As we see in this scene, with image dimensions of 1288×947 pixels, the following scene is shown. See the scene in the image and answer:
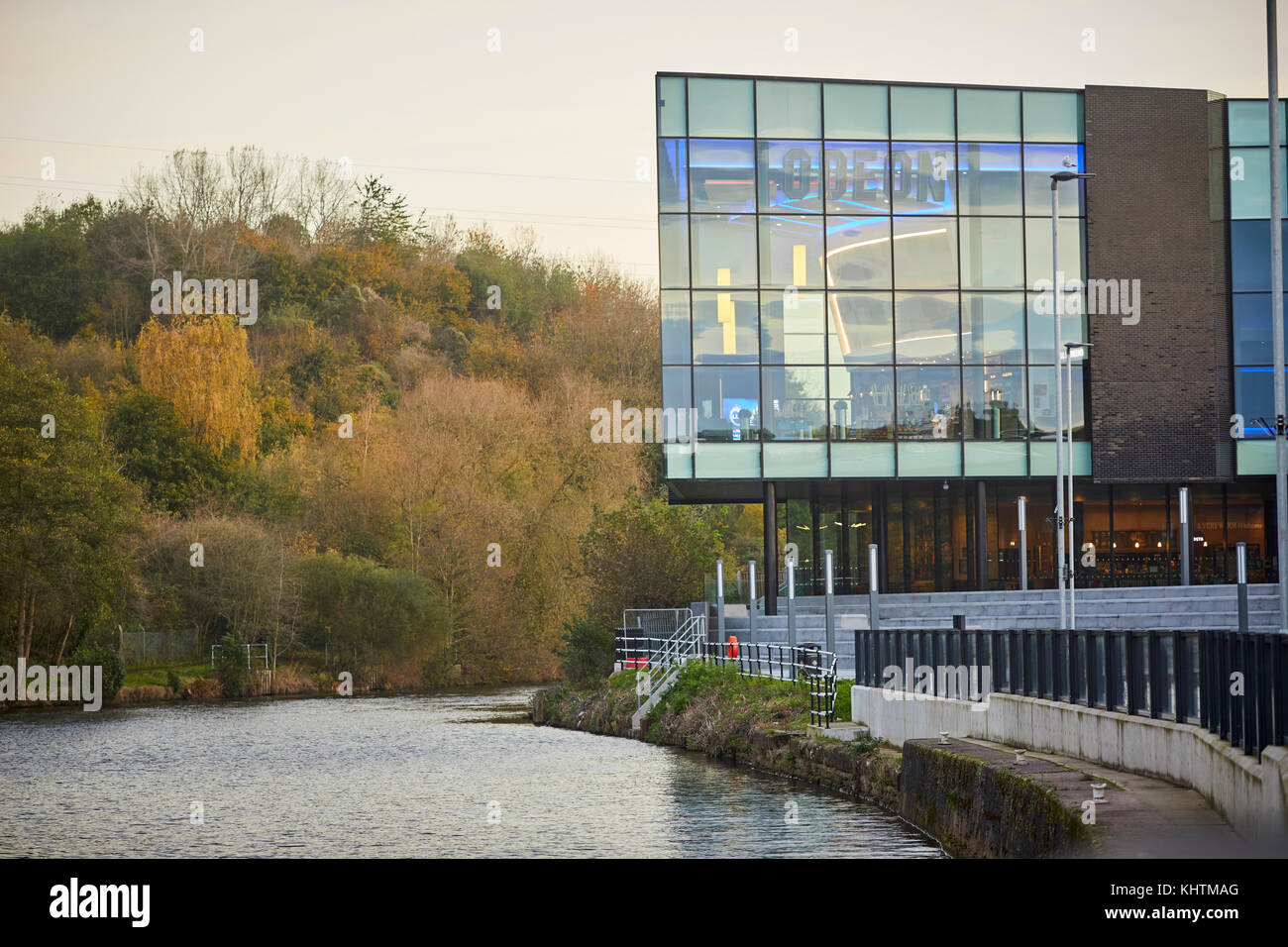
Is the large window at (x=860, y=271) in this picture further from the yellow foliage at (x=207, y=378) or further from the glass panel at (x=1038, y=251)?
the yellow foliage at (x=207, y=378)

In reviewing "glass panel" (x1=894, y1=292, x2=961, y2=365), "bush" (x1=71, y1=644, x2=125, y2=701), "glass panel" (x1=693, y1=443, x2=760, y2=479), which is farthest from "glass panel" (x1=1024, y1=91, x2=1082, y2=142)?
"bush" (x1=71, y1=644, x2=125, y2=701)

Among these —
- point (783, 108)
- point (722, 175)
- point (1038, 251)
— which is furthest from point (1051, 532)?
point (783, 108)

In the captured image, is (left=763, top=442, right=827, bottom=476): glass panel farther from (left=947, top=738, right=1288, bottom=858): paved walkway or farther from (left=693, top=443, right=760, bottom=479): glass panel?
(left=947, top=738, right=1288, bottom=858): paved walkway

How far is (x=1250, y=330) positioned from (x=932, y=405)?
32.5ft

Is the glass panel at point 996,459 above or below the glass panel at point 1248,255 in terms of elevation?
below

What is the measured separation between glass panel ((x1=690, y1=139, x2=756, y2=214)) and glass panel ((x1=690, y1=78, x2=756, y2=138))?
0.31 metres

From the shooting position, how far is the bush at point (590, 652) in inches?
1966

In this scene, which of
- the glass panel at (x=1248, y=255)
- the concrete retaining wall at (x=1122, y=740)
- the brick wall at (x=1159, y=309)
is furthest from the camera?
the glass panel at (x=1248, y=255)

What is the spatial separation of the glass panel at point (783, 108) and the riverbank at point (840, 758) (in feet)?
48.8

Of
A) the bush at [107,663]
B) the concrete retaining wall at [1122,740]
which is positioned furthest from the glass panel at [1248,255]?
the bush at [107,663]

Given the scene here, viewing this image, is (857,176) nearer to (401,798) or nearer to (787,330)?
(787,330)
